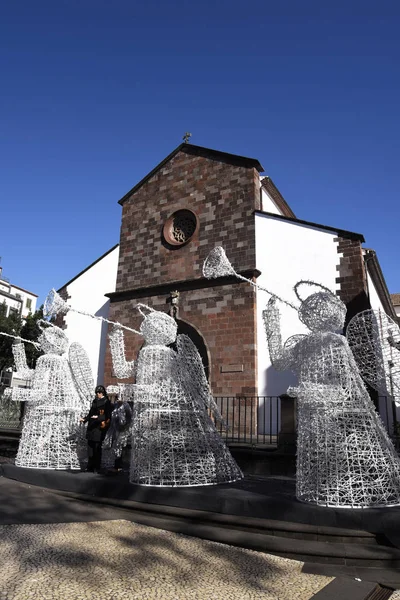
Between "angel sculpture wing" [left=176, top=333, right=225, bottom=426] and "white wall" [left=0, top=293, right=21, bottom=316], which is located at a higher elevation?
"white wall" [left=0, top=293, right=21, bottom=316]

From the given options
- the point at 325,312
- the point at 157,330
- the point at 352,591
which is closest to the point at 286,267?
the point at 157,330

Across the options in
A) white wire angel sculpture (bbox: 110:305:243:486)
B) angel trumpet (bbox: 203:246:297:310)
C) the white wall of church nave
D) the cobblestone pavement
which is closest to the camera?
the cobblestone pavement

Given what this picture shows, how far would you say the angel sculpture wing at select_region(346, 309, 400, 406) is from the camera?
5129mm

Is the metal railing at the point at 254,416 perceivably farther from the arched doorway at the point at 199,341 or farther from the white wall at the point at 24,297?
the white wall at the point at 24,297

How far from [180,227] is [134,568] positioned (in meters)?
13.2

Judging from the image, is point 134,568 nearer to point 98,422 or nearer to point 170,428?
point 170,428

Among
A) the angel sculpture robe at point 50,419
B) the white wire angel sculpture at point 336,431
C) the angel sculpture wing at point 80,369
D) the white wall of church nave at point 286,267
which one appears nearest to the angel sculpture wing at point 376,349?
the white wire angel sculpture at point 336,431

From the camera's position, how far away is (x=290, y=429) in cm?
838

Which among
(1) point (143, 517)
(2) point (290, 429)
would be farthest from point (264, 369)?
(1) point (143, 517)

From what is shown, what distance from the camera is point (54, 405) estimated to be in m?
7.76

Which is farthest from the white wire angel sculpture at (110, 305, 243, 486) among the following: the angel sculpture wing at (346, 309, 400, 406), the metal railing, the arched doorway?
the arched doorway

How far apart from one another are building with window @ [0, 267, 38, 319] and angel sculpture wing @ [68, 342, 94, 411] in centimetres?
4003

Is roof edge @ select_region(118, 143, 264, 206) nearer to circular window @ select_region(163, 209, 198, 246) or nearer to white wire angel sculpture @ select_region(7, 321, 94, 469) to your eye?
circular window @ select_region(163, 209, 198, 246)

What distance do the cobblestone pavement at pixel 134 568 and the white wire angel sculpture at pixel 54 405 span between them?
2913 millimetres
